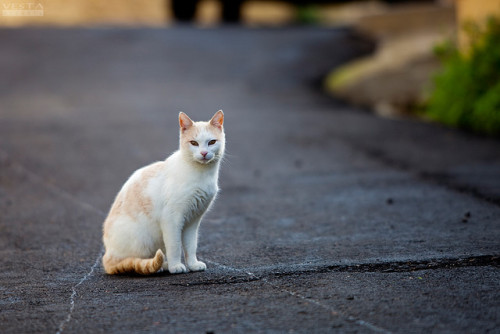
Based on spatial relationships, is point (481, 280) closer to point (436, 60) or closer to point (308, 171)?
point (308, 171)

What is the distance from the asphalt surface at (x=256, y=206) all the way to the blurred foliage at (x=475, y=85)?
526 mm

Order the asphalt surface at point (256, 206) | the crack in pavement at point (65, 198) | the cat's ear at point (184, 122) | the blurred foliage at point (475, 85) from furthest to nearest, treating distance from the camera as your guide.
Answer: the blurred foliage at point (475, 85)
the cat's ear at point (184, 122)
the crack in pavement at point (65, 198)
the asphalt surface at point (256, 206)

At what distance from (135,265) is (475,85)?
376 inches

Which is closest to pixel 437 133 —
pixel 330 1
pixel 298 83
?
pixel 298 83

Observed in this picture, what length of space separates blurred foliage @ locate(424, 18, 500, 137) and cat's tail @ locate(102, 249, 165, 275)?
8857mm

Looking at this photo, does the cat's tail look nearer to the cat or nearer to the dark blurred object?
the cat

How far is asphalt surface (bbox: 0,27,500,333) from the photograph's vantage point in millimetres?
4348

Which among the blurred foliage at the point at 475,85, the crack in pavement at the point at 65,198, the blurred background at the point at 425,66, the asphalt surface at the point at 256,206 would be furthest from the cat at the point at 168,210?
the blurred foliage at the point at 475,85

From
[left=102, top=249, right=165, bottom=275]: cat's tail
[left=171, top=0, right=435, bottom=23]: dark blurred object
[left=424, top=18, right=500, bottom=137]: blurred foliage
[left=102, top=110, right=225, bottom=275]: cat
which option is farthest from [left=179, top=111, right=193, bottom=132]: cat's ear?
[left=171, top=0, right=435, bottom=23]: dark blurred object

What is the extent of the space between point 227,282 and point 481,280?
6.14ft

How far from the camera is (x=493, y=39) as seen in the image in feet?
41.7

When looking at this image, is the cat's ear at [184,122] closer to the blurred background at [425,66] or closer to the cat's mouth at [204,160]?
the cat's mouth at [204,160]

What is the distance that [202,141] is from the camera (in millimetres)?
5371

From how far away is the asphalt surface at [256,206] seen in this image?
4.35 meters
